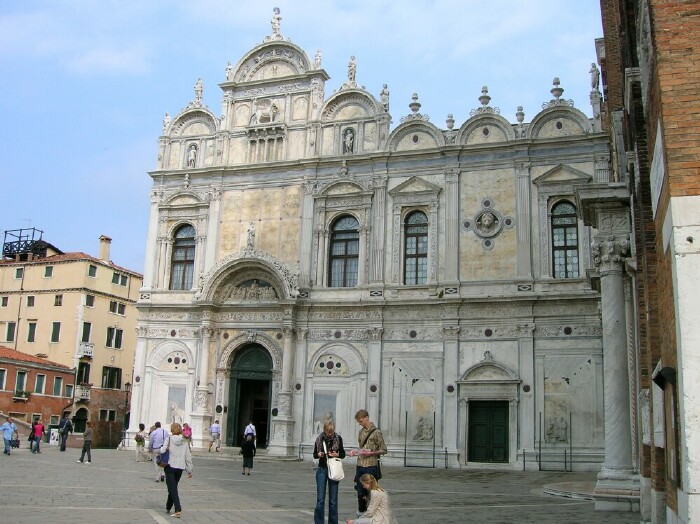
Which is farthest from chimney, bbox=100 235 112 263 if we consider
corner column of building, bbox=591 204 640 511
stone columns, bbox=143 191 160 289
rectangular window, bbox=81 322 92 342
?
corner column of building, bbox=591 204 640 511

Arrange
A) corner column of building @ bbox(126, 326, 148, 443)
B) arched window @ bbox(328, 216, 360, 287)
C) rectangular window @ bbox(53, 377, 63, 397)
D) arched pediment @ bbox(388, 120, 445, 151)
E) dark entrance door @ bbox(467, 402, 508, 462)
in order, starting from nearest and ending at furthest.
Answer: dark entrance door @ bbox(467, 402, 508, 462) → arched pediment @ bbox(388, 120, 445, 151) → arched window @ bbox(328, 216, 360, 287) → corner column of building @ bbox(126, 326, 148, 443) → rectangular window @ bbox(53, 377, 63, 397)

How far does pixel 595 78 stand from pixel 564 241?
6645 millimetres

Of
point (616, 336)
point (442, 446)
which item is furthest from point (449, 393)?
point (616, 336)

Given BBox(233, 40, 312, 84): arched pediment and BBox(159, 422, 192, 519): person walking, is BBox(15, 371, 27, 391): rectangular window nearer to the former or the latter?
BBox(233, 40, 312, 84): arched pediment

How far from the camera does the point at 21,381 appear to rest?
145ft

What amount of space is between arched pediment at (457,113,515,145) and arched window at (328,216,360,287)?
5720mm

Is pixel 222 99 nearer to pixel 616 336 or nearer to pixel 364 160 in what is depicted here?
pixel 364 160

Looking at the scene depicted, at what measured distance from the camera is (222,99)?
36344 mm

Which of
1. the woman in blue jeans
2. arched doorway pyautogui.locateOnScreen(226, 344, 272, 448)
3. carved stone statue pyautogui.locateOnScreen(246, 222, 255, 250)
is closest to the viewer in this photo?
the woman in blue jeans

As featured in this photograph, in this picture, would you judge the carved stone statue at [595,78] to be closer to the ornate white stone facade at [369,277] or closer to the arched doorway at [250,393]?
the ornate white stone facade at [369,277]

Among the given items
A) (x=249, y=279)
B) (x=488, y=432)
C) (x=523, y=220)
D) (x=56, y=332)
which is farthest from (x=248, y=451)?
(x=56, y=332)

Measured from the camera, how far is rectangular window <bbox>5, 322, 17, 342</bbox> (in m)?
50.5

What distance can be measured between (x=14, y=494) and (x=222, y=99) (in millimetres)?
24655

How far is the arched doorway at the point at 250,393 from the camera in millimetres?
32906
